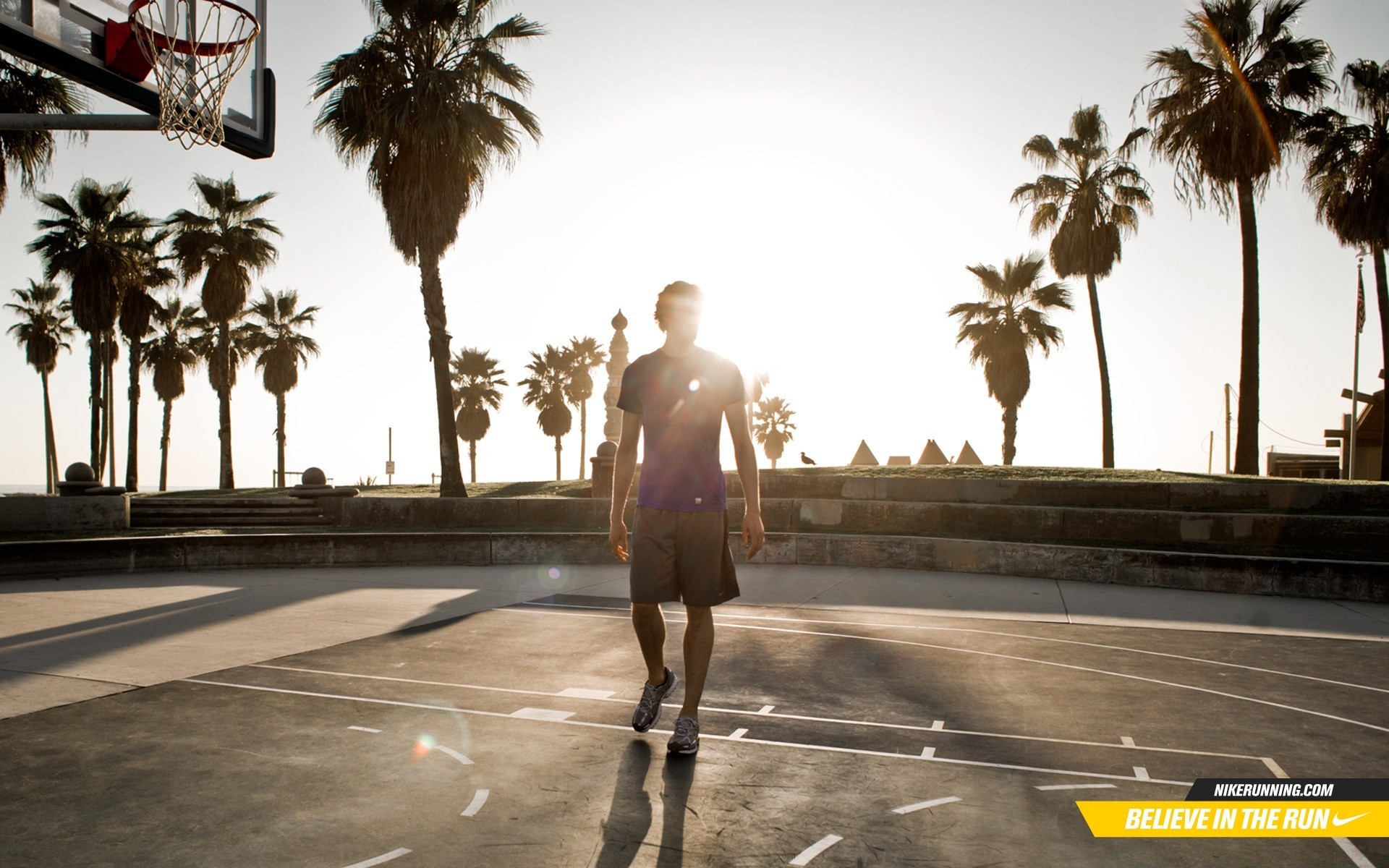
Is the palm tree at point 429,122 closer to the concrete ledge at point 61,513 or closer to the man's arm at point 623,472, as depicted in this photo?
the concrete ledge at point 61,513

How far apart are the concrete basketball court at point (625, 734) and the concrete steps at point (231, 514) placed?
1084 cm

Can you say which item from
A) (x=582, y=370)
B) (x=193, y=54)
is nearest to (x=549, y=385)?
(x=582, y=370)

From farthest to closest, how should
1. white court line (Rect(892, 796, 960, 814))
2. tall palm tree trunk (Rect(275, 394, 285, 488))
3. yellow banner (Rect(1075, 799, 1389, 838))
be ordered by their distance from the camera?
tall palm tree trunk (Rect(275, 394, 285, 488)) → white court line (Rect(892, 796, 960, 814)) → yellow banner (Rect(1075, 799, 1389, 838))

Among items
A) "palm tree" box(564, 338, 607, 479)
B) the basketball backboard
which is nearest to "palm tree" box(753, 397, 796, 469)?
"palm tree" box(564, 338, 607, 479)

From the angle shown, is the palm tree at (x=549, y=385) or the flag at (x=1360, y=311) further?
the palm tree at (x=549, y=385)

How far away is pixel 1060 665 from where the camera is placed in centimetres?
596

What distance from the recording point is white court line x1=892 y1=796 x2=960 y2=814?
124 inches

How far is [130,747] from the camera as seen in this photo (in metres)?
3.80

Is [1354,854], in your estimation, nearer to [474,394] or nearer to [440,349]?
[440,349]

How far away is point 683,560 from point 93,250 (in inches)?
1304

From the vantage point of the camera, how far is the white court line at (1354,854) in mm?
2737

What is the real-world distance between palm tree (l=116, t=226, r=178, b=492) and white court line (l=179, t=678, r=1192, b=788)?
104 feet

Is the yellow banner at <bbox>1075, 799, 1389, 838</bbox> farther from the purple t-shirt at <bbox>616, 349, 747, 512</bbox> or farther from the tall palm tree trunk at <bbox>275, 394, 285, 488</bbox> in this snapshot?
the tall palm tree trunk at <bbox>275, 394, 285, 488</bbox>

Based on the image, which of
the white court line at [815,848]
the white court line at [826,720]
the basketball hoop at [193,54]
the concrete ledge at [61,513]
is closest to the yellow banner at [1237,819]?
the white court line at [826,720]
